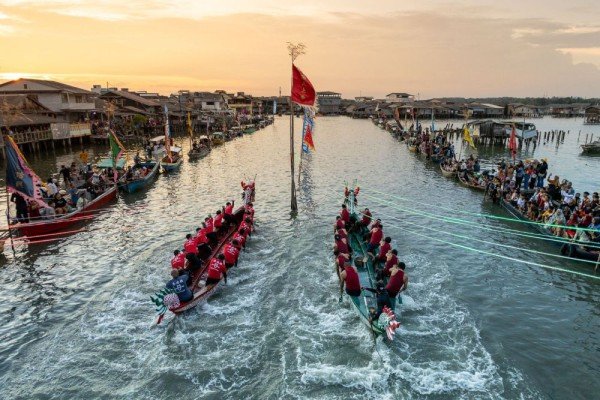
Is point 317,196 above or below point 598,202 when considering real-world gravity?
below

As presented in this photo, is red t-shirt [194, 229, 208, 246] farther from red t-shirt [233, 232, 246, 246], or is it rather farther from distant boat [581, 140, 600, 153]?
distant boat [581, 140, 600, 153]

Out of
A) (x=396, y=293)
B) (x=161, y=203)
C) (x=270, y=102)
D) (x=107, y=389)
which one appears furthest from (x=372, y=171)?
(x=270, y=102)

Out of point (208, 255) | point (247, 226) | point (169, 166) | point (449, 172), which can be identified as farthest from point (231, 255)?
point (449, 172)

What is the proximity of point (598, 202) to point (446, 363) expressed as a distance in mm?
14982

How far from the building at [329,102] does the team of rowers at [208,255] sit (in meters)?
147

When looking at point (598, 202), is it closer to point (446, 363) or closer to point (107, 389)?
point (446, 363)

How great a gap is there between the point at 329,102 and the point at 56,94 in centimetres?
11918

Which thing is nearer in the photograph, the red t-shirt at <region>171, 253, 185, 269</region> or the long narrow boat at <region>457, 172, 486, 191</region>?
the red t-shirt at <region>171, 253, 185, 269</region>

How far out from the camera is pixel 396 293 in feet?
45.1

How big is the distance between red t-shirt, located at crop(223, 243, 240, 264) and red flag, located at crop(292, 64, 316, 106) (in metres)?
9.41

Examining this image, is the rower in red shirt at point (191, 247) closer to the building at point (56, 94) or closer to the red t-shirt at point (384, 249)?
the red t-shirt at point (384, 249)

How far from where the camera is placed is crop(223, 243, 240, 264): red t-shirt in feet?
54.9

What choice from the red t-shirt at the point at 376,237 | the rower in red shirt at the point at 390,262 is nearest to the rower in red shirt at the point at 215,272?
the rower in red shirt at the point at 390,262

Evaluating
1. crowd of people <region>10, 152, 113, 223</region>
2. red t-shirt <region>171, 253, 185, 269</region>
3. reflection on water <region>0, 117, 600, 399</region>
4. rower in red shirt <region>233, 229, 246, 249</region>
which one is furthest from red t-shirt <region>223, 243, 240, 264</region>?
crowd of people <region>10, 152, 113, 223</region>
